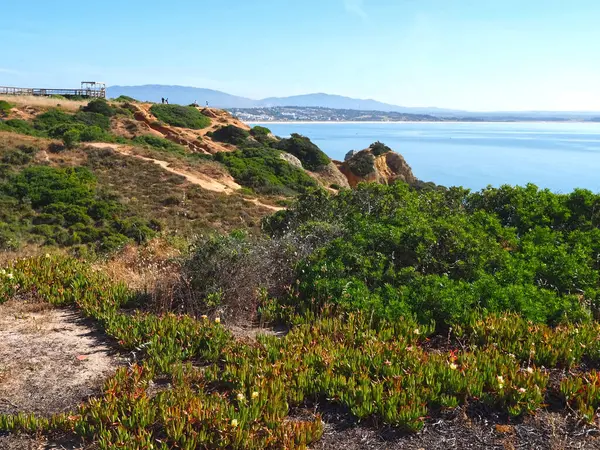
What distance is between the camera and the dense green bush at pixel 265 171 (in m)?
31.5

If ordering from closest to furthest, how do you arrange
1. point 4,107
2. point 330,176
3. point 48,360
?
point 48,360 < point 4,107 < point 330,176

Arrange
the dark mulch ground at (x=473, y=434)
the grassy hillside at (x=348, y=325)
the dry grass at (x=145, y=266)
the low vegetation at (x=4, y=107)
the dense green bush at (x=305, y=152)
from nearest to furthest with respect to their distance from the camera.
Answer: the dark mulch ground at (x=473, y=434) < the grassy hillside at (x=348, y=325) < the dry grass at (x=145, y=266) < the low vegetation at (x=4, y=107) < the dense green bush at (x=305, y=152)

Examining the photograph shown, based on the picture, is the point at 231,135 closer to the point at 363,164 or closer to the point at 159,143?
the point at 159,143

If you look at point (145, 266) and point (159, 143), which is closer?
point (145, 266)

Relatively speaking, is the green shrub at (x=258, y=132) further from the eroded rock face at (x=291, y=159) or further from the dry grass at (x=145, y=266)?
the dry grass at (x=145, y=266)

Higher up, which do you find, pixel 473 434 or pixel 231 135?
pixel 231 135

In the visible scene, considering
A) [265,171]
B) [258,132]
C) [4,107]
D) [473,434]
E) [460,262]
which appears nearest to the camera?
[473,434]

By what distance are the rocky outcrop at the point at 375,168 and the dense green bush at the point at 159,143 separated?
12.3 m

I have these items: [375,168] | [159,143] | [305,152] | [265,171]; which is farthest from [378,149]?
[159,143]

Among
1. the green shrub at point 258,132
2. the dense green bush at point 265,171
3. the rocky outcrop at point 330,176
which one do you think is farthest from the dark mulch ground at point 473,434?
the green shrub at point 258,132

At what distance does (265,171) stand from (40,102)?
1892cm

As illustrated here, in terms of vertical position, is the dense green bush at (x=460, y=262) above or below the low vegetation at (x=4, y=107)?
below

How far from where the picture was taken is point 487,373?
155 inches

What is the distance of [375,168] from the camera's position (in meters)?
39.6
